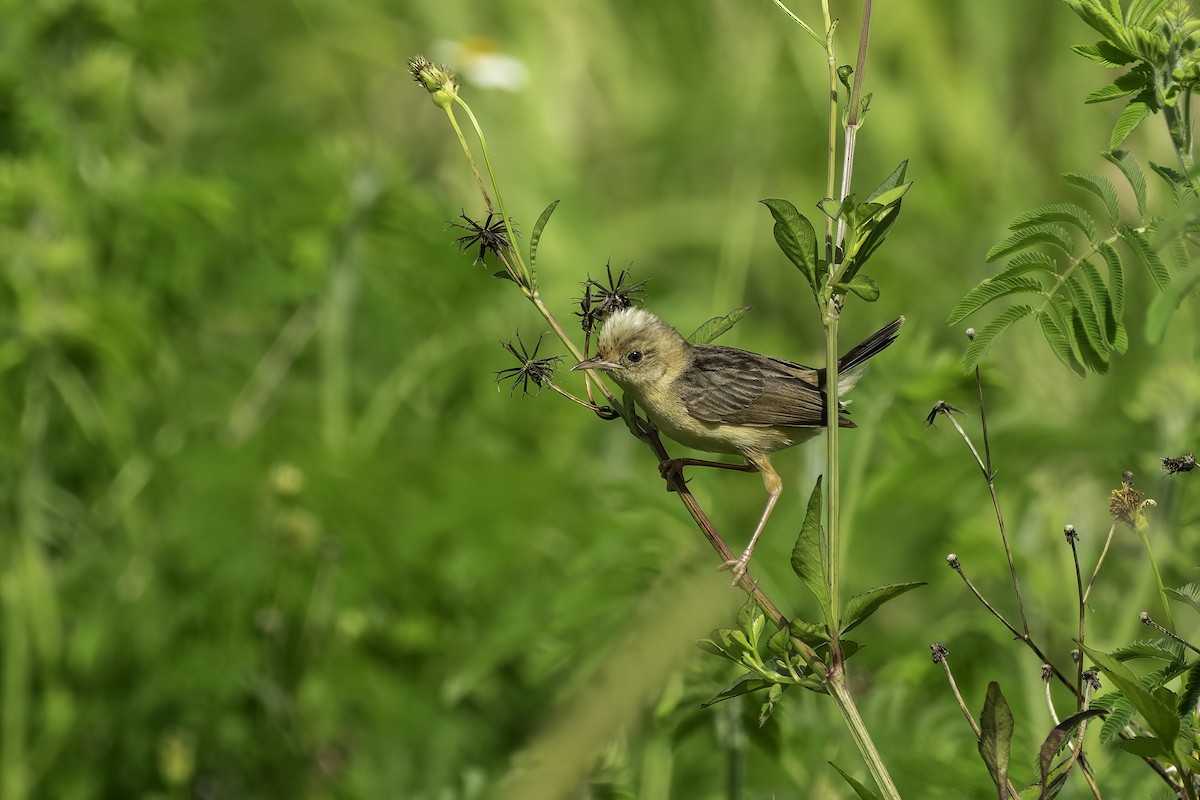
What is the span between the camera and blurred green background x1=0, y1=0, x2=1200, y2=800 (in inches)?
147

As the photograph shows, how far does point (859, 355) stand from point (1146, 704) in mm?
1279

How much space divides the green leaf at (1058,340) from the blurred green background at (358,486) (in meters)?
1.18

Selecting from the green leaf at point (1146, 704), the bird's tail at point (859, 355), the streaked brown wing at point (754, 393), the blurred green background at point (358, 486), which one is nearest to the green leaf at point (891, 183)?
the green leaf at point (1146, 704)

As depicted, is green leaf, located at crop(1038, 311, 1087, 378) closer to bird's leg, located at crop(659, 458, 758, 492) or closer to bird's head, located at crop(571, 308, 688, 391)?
bird's leg, located at crop(659, 458, 758, 492)

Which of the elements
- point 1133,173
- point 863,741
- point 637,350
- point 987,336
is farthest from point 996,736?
point 637,350

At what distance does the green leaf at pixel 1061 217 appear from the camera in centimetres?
175

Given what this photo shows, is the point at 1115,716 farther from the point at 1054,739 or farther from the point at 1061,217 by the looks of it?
the point at 1061,217

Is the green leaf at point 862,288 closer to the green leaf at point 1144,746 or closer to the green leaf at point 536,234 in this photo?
the green leaf at point 536,234

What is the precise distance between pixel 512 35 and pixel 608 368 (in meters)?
5.81

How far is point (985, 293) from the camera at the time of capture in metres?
1.76

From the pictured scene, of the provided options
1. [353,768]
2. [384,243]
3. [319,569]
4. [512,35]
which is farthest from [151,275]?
[512,35]

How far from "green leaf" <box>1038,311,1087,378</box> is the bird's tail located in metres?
0.69

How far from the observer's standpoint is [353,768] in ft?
14.7

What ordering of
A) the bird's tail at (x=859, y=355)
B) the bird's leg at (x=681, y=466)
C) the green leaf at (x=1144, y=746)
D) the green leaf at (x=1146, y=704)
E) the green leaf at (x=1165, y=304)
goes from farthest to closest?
1. the bird's tail at (x=859, y=355)
2. the bird's leg at (x=681, y=466)
3. the green leaf at (x=1144, y=746)
4. the green leaf at (x=1146, y=704)
5. the green leaf at (x=1165, y=304)
